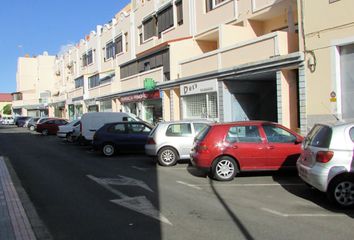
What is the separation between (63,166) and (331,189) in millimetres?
9963

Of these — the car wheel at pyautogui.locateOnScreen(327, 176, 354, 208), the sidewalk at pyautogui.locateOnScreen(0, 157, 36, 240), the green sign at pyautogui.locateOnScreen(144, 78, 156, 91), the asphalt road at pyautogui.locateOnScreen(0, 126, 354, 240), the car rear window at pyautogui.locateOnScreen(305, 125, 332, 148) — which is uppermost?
the green sign at pyautogui.locateOnScreen(144, 78, 156, 91)

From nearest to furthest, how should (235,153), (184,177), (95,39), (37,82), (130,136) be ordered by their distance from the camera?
1. (235,153)
2. (184,177)
3. (130,136)
4. (95,39)
5. (37,82)

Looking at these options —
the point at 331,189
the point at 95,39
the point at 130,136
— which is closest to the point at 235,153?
the point at 331,189

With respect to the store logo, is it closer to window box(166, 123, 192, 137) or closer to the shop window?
the shop window

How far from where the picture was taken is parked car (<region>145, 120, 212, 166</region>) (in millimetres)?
15195

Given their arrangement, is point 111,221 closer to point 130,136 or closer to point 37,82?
point 130,136

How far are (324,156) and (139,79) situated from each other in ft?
86.1

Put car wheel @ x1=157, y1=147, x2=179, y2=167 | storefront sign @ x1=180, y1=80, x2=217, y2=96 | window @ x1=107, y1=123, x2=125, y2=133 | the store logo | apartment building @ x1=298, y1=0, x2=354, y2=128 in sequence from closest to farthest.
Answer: apartment building @ x1=298, y1=0, x2=354, y2=128
car wheel @ x1=157, y1=147, x2=179, y2=167
window @ x1=107, y1=123, x2=125, y2=133
storefront sign @ x1=180, y1=80, x2=217, y2=96
the store logo

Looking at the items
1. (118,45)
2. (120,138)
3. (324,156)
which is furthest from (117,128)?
(118,45)

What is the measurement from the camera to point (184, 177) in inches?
491

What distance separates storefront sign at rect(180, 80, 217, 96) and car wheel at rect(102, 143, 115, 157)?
18.5 ft

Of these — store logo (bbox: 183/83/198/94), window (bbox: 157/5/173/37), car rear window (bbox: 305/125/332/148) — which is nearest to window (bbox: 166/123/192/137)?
car rear window (bbox: 305/125/332/148)

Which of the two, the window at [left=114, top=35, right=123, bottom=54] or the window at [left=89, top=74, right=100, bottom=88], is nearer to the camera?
the window at [left=114, top=35, right=123, bottom=54]

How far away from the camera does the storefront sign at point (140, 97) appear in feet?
98.2
